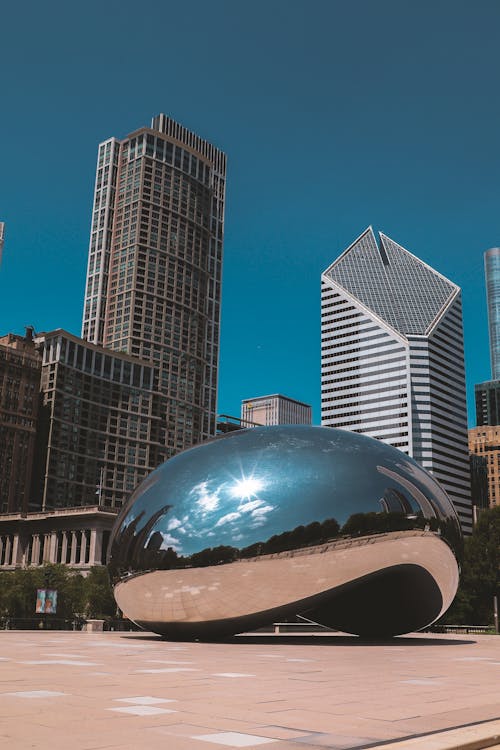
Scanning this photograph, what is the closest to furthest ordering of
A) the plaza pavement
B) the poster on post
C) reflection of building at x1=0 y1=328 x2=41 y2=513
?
the plaza pavement
the poster on post
reflection of building at x1=0 y1=328 x2=41 y2=513

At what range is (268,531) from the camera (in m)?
19.8

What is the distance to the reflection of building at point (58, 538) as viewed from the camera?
114 meters

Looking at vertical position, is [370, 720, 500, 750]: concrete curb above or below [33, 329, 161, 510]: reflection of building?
below

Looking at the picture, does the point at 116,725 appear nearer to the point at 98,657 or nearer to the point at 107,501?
the point at 98,657

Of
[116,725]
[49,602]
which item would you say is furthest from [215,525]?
[49,602]

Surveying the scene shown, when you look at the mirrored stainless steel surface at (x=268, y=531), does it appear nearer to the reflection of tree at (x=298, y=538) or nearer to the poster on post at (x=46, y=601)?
the reflection of tree at (x=298, y=538)

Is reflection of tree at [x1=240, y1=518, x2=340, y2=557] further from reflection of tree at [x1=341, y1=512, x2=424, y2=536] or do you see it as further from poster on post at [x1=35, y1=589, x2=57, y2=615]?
poster on post at [x1=35, y1=589, x2=57, y2=615]

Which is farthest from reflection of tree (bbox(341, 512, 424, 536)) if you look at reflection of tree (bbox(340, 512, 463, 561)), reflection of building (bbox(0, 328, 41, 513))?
reflection of building (bbox(0, 328, 41, 513))

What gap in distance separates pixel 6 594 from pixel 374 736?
66190mm

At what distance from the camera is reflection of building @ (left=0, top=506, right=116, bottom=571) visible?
114m

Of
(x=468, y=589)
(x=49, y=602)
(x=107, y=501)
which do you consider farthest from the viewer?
A: (x=107, y=501)

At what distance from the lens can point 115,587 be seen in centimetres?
2262

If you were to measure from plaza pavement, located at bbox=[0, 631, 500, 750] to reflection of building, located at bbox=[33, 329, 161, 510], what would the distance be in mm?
145456

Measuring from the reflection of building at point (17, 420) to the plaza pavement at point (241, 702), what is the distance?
145 meters
